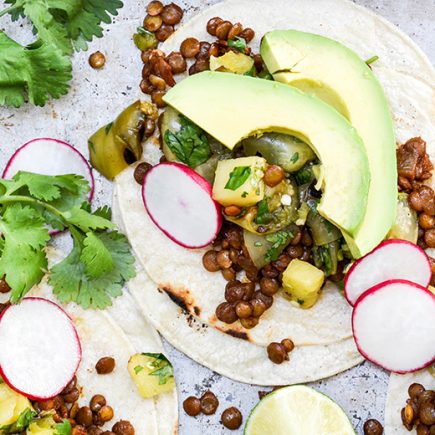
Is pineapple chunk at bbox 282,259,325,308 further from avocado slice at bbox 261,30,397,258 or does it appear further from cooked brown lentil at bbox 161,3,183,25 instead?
cooked brown lentil at bbox 161,3,183,25

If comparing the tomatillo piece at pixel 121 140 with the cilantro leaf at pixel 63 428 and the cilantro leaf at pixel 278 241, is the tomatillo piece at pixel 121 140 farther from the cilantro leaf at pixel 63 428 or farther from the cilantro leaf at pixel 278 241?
the cilantro leaf at pixel 63 428

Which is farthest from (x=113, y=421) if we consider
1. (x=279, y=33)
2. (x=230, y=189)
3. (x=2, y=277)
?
(x=279, y=33)

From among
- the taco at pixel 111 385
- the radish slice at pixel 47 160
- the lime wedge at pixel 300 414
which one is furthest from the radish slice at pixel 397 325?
the radish slice at pixel 47 160

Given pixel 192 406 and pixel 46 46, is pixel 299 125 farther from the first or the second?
pixel 192 406

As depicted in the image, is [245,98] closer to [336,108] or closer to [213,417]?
[336,108]

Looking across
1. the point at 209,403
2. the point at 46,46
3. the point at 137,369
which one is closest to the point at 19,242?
the point at 137,369

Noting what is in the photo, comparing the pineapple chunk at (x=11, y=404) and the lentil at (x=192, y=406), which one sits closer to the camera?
the pineapple chunk at (x=11, y=404)

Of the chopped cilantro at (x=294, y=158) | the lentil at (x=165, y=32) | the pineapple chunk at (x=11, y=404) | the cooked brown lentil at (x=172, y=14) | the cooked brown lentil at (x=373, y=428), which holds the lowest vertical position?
the pineapple chunk at (x=11, y=404)
